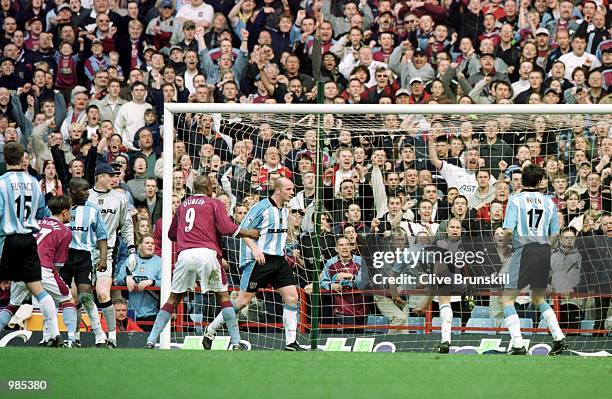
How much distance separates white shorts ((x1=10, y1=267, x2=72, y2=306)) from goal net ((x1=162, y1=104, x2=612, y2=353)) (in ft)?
2.94

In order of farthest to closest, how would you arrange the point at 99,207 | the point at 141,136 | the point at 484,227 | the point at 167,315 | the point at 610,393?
1. the point at 141,136
2. the point at 99,207
3. the point at 484,227
4. the point at 167,315
5. the point at 610,393

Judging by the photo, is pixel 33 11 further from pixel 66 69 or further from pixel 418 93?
pixel 418 93

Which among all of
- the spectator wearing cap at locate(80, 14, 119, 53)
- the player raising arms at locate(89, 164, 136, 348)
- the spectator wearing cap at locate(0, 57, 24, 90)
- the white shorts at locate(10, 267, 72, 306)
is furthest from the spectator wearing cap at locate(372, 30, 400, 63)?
the white shorts at locate(10, 267, 72, 306)

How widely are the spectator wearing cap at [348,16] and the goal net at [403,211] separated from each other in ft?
10.1

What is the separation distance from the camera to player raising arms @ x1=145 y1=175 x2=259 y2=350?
878 cm

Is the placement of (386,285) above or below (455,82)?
below

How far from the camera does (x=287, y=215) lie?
9648mm

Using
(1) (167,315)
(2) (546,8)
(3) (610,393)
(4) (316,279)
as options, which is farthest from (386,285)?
(2) (546,8)

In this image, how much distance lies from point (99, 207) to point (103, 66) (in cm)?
366

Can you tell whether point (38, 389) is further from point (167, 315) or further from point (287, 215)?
point (287, 215)

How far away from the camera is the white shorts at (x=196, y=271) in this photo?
878cm

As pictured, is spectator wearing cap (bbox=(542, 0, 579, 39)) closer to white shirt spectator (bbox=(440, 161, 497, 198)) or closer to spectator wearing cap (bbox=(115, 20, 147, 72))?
white shirt spectator (bbox=(440, 161, 497, 198))

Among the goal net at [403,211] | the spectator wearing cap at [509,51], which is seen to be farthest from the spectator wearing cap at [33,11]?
the spectator wearing cap at [509,51]

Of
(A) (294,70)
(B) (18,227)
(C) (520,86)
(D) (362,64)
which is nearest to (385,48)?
(D) (362,64)
